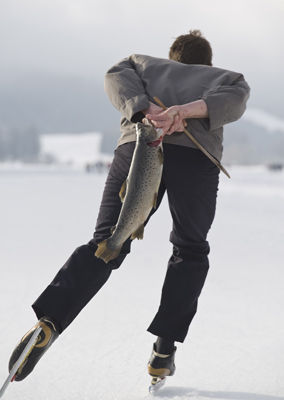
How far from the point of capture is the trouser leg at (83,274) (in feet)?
7.59

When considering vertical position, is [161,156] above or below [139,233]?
above

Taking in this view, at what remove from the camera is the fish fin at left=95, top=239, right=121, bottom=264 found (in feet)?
7.33

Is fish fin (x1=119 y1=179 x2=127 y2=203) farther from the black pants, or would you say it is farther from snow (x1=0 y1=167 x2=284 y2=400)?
snow (x1=0 y1=167 x2=284 y2=400)

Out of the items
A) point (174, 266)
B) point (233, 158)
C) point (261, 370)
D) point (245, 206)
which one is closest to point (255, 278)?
point (261, 370)

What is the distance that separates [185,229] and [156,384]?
0.70m

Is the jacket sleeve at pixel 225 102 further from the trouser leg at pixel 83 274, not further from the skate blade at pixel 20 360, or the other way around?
the skate blade at pixel 20 360

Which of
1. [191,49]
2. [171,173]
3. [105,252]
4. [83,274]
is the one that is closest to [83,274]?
[83,274]

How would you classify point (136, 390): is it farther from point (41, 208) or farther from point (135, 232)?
point (41, 208)

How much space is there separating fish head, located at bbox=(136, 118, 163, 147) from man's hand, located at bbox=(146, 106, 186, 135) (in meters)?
0.03

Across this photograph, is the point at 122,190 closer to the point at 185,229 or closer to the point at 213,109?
the point at 185,229

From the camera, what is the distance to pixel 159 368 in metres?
2.53

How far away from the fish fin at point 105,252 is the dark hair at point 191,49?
3.07 ft

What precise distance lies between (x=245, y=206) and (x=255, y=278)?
7729 millimetres

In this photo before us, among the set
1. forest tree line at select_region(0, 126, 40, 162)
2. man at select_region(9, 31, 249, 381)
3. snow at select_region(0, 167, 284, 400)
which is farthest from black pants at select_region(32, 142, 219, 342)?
forest tree line at select_region(0, 126, 40, 162)
